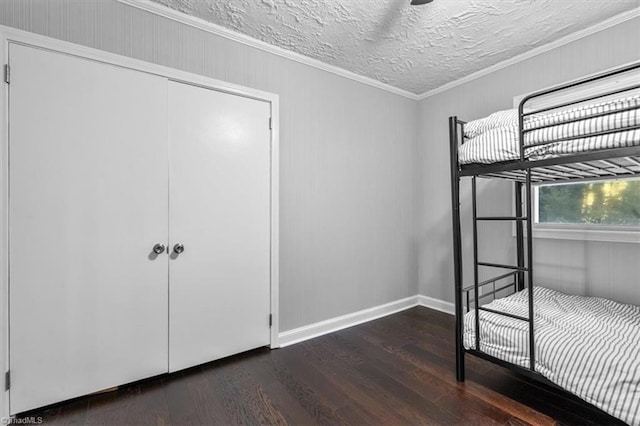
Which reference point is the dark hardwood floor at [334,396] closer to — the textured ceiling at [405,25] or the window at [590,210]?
the window at [590,210]

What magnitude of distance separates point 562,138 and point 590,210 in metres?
1.35

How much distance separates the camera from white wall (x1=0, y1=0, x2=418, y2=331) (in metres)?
1.88

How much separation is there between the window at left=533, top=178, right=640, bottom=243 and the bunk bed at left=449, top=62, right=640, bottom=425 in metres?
0.27

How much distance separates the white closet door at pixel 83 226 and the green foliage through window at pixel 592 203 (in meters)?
3.09

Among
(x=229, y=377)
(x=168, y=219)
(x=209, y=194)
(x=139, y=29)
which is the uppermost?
(x=139, y=29)

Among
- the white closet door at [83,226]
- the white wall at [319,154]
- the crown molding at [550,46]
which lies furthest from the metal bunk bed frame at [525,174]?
the white closet door at [83,226]

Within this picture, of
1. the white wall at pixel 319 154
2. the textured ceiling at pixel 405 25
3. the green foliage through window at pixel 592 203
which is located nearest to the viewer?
the white wall at pixel 319 154

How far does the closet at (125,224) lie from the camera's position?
166 cm

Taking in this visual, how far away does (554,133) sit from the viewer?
1525 mm

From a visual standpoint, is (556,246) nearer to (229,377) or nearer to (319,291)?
(319,291)

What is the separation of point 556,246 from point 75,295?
3.46 meters

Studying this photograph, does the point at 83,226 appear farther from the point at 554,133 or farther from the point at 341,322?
the point at 554,133

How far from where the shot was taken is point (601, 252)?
227 cm

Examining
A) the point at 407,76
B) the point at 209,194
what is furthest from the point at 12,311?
the point at 407,76
